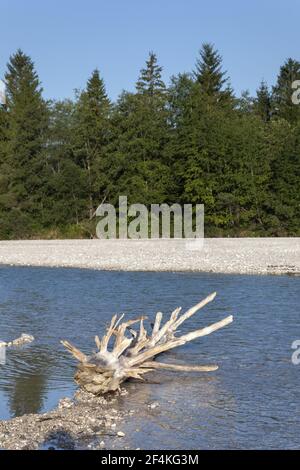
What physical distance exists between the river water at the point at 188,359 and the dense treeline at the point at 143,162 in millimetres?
27933

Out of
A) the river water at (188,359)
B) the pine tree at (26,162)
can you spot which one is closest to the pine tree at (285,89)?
the pine tree at (26,162)

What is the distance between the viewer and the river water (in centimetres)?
856

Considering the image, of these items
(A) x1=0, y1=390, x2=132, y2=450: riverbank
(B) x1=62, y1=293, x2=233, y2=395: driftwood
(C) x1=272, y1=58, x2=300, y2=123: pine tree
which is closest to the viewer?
(A) x1=0, y1=390, x2=132, y2=450: riverbank

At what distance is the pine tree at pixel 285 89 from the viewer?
6547 centimetres

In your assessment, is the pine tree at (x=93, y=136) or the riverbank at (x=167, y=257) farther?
the pine tree at (x=93, y=136)

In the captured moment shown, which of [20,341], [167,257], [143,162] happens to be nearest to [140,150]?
[143,162]

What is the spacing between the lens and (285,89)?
70938 millimetres

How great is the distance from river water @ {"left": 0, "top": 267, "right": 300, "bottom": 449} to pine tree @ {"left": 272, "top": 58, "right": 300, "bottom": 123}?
143 feet

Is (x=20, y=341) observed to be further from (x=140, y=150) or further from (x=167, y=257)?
(x=140, y=150)

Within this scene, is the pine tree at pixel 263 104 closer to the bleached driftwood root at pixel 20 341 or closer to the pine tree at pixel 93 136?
the pine tree at pixel 93 136

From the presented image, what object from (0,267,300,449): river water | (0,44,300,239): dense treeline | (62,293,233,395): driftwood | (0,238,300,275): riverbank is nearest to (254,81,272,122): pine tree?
(0,44,300,239): dense treeline

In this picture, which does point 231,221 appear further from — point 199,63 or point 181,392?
point 181,392

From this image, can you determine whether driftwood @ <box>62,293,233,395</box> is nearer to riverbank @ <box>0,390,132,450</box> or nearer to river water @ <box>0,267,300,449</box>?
river water @ <box>0,267,300,449</box>
